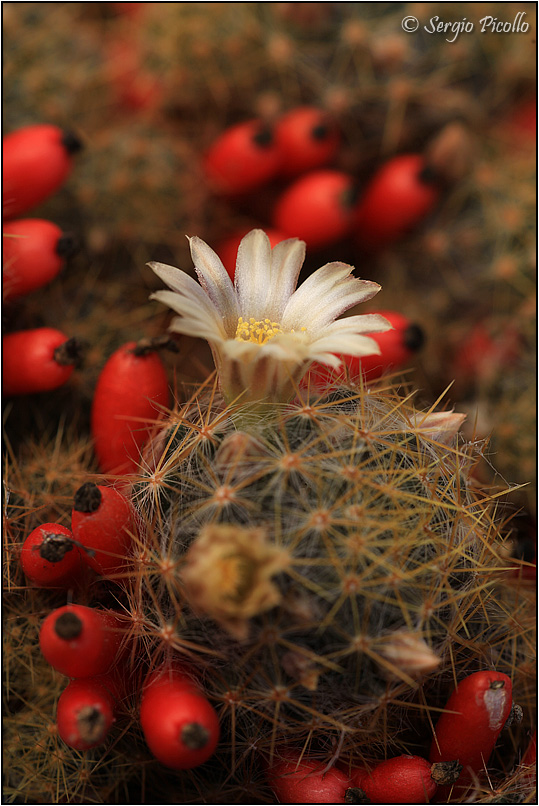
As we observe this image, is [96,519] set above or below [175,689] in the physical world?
above

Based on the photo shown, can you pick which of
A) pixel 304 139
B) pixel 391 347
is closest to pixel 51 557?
pixel 391 347

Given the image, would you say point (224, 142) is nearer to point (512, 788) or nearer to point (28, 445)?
point (28, 445)

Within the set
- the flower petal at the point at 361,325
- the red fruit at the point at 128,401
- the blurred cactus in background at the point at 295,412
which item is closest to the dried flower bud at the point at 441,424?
the blurred cactus in background at the point at 295,412

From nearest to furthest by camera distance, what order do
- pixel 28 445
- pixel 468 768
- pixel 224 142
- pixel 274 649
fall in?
pixel 274 649 → pixel 468 768 → pixel 28 445 → pixel 224 142

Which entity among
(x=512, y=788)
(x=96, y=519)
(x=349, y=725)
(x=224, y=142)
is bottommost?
(x=512, y=788)

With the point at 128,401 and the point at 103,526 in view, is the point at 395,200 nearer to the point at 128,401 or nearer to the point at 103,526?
the point at 128,401

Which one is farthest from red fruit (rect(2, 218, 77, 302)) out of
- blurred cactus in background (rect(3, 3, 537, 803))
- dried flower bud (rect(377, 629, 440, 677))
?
dried flower bud (rect(377, 629, 440, 677))

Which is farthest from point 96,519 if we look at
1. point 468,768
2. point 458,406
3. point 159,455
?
point 458,406
